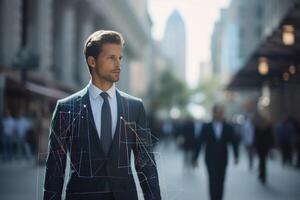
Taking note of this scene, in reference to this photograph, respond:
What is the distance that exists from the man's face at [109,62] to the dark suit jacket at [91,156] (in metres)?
0.15

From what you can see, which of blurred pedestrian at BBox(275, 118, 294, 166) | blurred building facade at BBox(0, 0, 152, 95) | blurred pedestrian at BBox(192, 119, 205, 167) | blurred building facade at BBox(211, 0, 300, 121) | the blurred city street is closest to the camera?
blurred pedestrian at BBox(192, 119, 205, 167)

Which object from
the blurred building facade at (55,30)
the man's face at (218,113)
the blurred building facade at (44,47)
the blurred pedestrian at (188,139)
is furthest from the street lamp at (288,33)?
the man's face at (218,113)

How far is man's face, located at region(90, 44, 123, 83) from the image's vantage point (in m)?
3.81

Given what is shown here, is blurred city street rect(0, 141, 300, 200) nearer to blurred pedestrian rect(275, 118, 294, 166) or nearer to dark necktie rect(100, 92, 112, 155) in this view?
blurred pedestrian rect(275, 118, 294, 166)

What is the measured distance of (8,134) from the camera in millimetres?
24938

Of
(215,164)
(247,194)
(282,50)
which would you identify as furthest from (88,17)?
(215,164)

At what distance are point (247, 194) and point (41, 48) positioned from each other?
25.6 m

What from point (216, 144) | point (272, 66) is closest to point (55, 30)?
point (272, 66)

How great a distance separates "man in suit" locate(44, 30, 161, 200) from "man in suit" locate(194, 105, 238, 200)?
22.5 ft

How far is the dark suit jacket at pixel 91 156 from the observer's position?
373 centimetres

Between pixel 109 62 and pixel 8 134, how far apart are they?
851 inches

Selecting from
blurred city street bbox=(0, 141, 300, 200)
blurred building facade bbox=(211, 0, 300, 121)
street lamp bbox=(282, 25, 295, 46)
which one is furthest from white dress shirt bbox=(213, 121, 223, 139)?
street lamp bbox=(282, 25, 295, 46)

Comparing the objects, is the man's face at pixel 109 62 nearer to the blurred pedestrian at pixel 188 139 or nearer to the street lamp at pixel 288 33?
the blurred pedestrian at pixel 188 139

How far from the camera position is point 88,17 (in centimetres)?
5072
